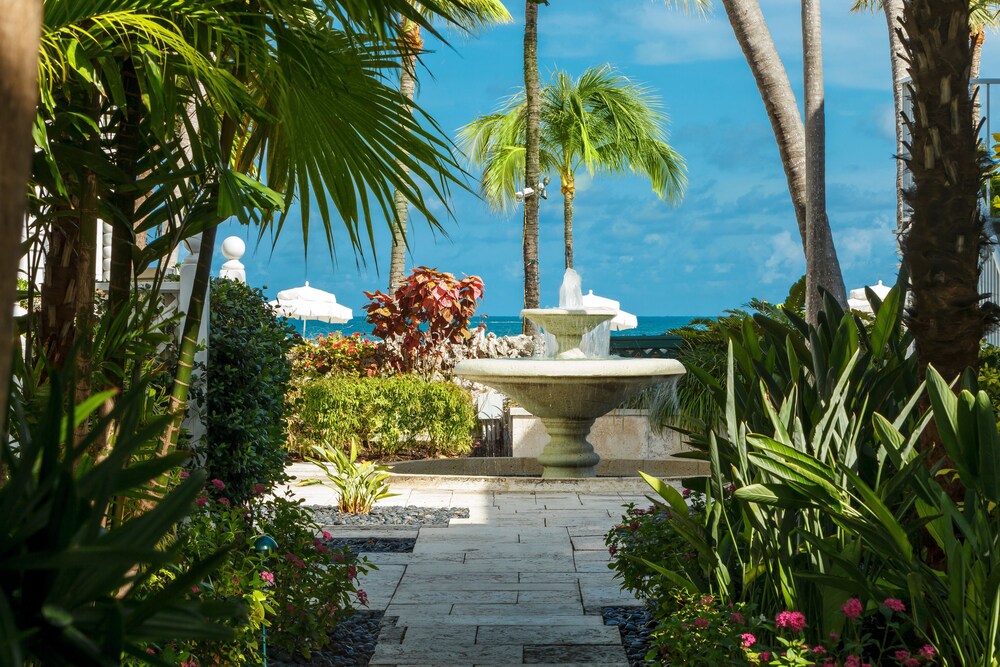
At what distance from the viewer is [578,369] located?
28.8ft

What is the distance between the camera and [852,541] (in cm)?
295

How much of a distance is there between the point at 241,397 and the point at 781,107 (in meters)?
5.17

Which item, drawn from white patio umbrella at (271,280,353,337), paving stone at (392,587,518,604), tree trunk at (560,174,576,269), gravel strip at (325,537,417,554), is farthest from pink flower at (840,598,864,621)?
tree trunk at (560,174,576,269)

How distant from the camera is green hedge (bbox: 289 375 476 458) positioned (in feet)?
36.0

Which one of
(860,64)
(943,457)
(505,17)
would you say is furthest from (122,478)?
(860,64)

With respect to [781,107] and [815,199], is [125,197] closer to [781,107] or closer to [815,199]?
[815,199]

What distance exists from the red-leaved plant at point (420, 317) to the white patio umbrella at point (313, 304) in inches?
317

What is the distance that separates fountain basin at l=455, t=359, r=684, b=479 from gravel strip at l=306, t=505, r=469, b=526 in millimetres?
1483

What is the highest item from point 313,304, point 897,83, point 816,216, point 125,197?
point 897,83

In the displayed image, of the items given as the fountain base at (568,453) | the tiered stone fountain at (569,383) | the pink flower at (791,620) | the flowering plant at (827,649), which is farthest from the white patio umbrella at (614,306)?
the pink flower at (791,620)

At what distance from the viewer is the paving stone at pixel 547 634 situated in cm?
428

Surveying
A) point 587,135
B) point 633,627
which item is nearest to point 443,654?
point 633,627

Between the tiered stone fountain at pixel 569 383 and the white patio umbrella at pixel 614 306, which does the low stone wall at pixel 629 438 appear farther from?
the white patio umbrella at pixel 614 306

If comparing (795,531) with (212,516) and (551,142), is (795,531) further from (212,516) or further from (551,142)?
(551,142)
